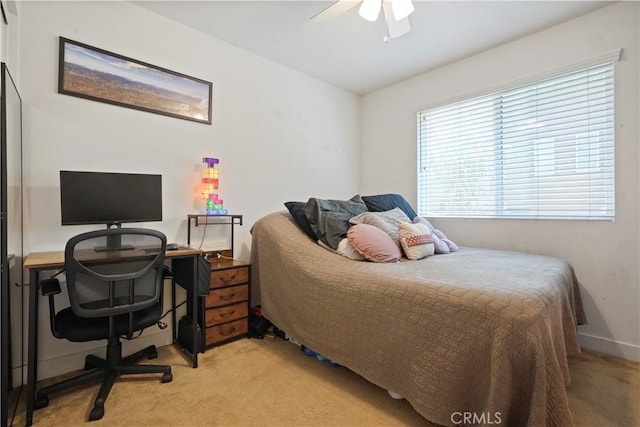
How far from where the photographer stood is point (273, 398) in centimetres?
169

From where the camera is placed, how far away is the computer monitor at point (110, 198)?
6.06 ft

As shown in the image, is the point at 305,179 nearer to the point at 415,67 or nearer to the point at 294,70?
the point at 294,70

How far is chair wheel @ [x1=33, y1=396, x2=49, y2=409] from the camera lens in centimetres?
158

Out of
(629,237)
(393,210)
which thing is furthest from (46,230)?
(629,237)

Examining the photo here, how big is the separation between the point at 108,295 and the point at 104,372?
51 cm

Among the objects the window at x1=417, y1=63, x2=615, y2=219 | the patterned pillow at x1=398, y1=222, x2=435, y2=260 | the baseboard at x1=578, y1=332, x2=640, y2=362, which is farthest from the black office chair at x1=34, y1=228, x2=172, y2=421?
the baseboard at x1=578, y1=332, x2=640, y2=362

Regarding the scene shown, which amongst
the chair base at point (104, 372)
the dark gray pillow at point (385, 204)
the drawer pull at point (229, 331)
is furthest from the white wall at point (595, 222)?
the chair base at point (104, 372)

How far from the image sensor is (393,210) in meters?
2.72

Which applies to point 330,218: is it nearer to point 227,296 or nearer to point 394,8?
point 227,296

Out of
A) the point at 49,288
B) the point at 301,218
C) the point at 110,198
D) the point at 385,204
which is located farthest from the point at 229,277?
the point at 385,204

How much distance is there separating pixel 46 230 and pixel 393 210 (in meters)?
2.50

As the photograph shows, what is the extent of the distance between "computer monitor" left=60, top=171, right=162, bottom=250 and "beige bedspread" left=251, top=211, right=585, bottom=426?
99cm

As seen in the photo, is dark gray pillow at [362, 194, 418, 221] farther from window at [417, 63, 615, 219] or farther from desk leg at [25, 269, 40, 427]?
desk leg at [25, 269, 40, 427]

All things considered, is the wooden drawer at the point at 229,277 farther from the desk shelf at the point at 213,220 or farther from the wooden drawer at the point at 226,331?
the desk shelf at the point at 213,220
